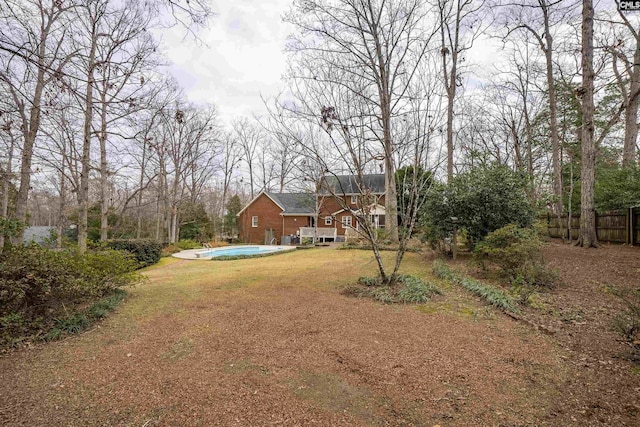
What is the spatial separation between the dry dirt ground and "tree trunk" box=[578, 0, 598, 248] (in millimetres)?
5538

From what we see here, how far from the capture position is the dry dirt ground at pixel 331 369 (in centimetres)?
235

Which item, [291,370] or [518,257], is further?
[518,257]

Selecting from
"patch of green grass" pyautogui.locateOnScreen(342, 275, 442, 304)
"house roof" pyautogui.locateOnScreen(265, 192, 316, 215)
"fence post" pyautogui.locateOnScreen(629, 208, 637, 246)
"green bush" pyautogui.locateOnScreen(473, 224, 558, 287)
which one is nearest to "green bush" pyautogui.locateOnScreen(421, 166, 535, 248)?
"green bush" pyautogui.locateOnScreen(473, 224, 558, 287)

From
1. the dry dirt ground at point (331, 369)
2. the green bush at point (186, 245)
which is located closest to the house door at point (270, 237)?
the green bush at point (186, 245)

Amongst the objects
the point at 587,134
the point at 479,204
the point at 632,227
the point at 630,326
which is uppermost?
the point at 587,134

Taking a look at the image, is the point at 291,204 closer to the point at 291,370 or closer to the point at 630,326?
the point at 291,370

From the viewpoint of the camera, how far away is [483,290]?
553 centimetres

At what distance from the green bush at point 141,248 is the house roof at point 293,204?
11.4m

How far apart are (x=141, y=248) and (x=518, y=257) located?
12.8m

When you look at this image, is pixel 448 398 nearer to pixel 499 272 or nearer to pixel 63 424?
pixel 63 424

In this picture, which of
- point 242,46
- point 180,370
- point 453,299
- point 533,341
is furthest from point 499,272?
point 242,46

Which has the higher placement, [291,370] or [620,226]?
[620,226]

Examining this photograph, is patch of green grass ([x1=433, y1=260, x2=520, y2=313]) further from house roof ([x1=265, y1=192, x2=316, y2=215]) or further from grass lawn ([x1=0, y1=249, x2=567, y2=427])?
house roof ([x1=265, y1=192, x2=316, y2=215])

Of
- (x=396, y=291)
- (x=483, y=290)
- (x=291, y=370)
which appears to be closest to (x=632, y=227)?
(x=483, y=290)
